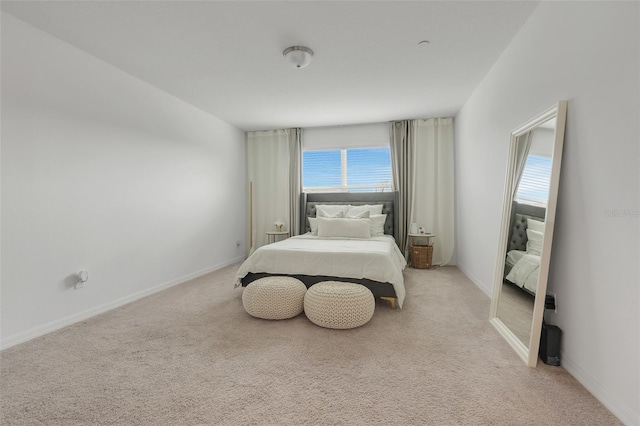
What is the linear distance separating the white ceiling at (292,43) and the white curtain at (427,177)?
2.96 feet

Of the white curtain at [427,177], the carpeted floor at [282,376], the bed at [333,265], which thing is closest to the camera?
the carpeted floor at [282,376]

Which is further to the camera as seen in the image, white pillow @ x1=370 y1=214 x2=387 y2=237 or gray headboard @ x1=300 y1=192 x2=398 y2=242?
gray headboard @ x1=300 y1=192 x2=398 y2=242

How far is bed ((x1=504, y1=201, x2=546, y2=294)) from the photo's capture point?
1.86m

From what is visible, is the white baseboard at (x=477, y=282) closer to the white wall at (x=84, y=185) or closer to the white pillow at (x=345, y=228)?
the white pillow at (x=345, y=228)

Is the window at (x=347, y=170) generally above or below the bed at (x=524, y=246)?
above

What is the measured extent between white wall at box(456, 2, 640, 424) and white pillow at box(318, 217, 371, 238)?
215 cm

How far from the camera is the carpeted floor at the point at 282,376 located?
1.35 m

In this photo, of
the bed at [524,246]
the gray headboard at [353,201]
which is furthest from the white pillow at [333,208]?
the bed at [524,246]

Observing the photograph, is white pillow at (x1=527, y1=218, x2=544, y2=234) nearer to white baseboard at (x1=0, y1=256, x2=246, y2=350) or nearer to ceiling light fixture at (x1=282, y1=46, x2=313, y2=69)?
ceiling light fixture at (x1=282, y1=46, x2=313, y2=69)

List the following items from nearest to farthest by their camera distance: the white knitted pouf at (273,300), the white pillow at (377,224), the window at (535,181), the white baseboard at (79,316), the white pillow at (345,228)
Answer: the window at (535,181)
the white baseboard at (79,316)
the white knitted pouf at (273,300)
the white pillow at (345,228)
the white pillow at (377,224)

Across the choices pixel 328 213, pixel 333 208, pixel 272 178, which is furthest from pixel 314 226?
pixel 272 178

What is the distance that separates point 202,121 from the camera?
415cm

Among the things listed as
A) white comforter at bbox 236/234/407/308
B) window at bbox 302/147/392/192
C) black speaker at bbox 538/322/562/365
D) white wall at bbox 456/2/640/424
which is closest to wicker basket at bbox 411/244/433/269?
window at bbox 302/147/392/192

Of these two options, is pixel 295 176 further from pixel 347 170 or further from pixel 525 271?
pixel 525 271
